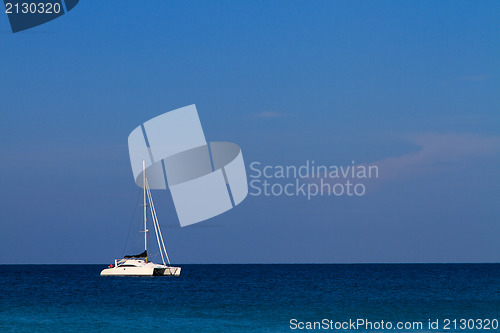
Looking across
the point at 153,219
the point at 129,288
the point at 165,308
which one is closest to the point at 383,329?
the point at 165,308

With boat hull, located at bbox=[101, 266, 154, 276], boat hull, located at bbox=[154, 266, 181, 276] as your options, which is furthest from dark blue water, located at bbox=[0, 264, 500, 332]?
boat hull, located at bbox=[154, 266, 181, 276]

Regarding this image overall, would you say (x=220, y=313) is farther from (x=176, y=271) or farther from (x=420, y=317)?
(x=176, y=271)

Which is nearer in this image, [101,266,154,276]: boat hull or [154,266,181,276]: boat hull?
[101,266,154,276]: boat hull

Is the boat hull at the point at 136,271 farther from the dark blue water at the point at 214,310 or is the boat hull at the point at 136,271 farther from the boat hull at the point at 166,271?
the dark blue water at the point at 214,310

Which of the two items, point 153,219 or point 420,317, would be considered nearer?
point 420,317

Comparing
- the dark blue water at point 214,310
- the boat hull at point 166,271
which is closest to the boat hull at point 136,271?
the boat hull at point 166,271

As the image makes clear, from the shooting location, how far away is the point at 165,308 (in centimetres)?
5225

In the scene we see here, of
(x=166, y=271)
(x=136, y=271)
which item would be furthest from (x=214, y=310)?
(x=166, y=271)

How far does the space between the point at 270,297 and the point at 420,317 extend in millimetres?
20770

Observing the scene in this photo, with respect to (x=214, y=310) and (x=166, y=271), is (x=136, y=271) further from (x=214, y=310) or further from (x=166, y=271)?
(x=214, y=310)

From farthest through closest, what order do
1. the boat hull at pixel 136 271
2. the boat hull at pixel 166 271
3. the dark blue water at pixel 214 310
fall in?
the boat hull at pixel 166 271
the boat hull at pixel 136 271
the dark blue water at pixel 214 310

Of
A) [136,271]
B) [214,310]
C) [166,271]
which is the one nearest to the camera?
[214,310]

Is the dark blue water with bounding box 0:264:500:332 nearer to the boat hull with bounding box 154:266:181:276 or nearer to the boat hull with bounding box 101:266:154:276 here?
the boat hull with bounding box 101:266:154:276

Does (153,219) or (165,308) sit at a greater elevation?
(153,219)
